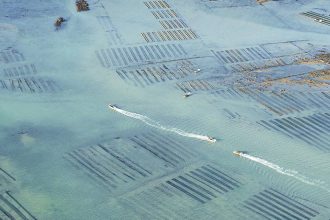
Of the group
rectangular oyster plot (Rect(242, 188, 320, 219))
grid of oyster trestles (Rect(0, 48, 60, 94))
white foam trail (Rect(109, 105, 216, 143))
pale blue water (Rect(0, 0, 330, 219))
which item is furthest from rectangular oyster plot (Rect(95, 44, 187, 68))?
rectangular oyster plot (Rect(242, 188, 320, 219))

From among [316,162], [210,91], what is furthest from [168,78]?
[316,162]

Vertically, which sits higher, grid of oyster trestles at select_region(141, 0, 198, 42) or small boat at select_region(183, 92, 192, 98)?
grid of oyster trestles at select_region(141, 0, 198, 42)

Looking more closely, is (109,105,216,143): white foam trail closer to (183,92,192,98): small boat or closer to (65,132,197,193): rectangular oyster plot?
(65,132,197,193): rectangular oyster plot

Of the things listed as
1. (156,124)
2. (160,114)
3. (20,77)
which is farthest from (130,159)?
(20,77)

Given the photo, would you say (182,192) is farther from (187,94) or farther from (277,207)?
(187,94)

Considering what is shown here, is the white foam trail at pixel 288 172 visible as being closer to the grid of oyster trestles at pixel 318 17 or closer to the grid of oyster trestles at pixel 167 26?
the grid of oyster trestles at pixel 167 26

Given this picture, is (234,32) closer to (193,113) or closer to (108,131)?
(193,113)

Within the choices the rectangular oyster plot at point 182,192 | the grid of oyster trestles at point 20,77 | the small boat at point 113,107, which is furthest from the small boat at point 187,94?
the grid of oyster trestles at point 20,77
